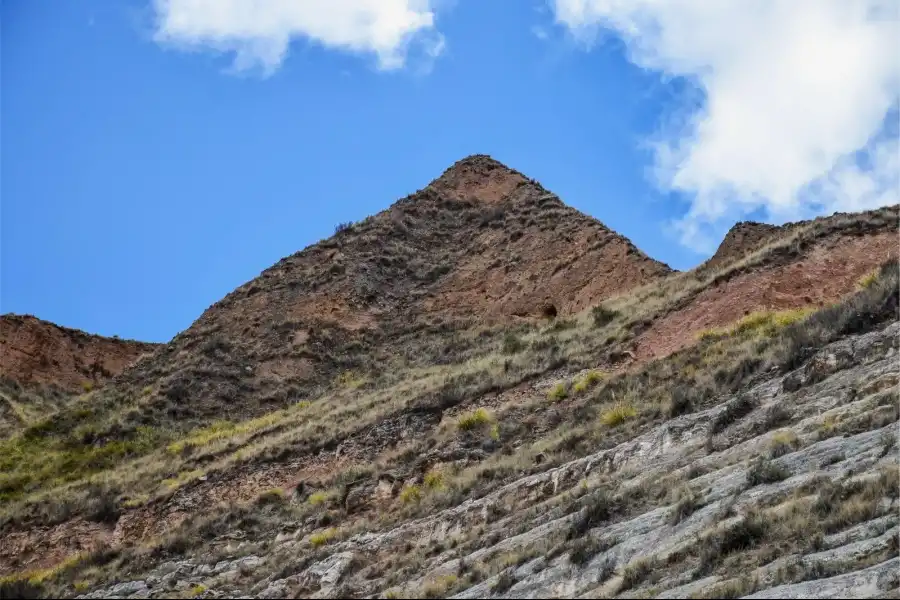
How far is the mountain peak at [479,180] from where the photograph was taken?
151 ft

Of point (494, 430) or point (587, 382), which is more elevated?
point (587, 382)

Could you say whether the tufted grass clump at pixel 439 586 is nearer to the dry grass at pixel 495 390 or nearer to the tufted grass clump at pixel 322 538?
the dry grass at pixel 495 390

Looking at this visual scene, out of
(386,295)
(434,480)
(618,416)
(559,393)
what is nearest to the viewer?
(618,416)

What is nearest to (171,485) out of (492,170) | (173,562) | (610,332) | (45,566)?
(45,566)

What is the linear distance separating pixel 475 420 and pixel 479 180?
91.0 feet

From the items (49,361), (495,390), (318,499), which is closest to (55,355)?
(49,361)

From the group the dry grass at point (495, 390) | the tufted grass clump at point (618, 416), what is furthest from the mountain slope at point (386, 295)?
the tufted grass clump at point (618, 416)

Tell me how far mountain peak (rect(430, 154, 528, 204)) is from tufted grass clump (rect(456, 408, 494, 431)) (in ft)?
82.4

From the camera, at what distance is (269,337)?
36781 mm

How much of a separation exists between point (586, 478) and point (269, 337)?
24.2 metres

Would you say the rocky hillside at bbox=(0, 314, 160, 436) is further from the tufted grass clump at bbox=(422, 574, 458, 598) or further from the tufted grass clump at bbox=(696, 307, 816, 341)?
the tufted grass clump at bbox=(422, 574, 458, 598)

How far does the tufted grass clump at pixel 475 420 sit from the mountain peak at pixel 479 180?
25.1m

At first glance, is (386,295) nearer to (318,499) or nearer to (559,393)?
(559,393)

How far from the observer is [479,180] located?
4741 cm
